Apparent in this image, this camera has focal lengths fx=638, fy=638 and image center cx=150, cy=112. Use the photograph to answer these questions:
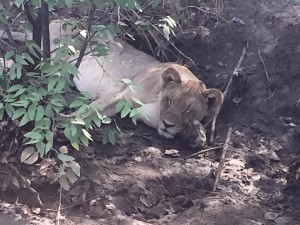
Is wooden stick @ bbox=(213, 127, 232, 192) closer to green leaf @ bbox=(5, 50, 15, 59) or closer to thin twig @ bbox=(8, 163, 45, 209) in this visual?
thin twig @ bbox=(8, 163, 45, 209)

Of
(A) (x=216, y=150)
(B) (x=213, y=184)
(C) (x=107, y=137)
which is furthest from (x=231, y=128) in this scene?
(C) (x=107, y=137)

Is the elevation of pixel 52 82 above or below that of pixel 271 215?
above

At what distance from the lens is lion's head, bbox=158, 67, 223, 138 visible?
5.22 metres

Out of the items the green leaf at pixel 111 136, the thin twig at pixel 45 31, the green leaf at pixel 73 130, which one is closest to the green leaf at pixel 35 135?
the green leaf at pixel 73 130

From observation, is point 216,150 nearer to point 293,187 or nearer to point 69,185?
point 293,187

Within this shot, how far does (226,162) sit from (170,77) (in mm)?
900

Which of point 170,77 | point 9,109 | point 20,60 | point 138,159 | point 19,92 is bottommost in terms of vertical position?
point 138,159

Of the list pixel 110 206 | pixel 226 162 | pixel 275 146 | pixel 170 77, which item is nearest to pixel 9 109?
pixel 110 206

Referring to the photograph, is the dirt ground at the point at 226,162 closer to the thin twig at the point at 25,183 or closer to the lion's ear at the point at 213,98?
the thin twig at the point at 25,183

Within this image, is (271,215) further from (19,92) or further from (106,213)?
(19,92)

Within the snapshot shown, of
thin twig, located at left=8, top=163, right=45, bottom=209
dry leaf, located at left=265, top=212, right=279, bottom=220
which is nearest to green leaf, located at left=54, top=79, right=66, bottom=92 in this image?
thin twig, located at left=8, top=163, right=45, bottom=209

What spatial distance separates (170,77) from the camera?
17.7 feet

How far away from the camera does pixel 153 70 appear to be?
19.1 ft

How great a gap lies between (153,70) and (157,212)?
1.83 meters
